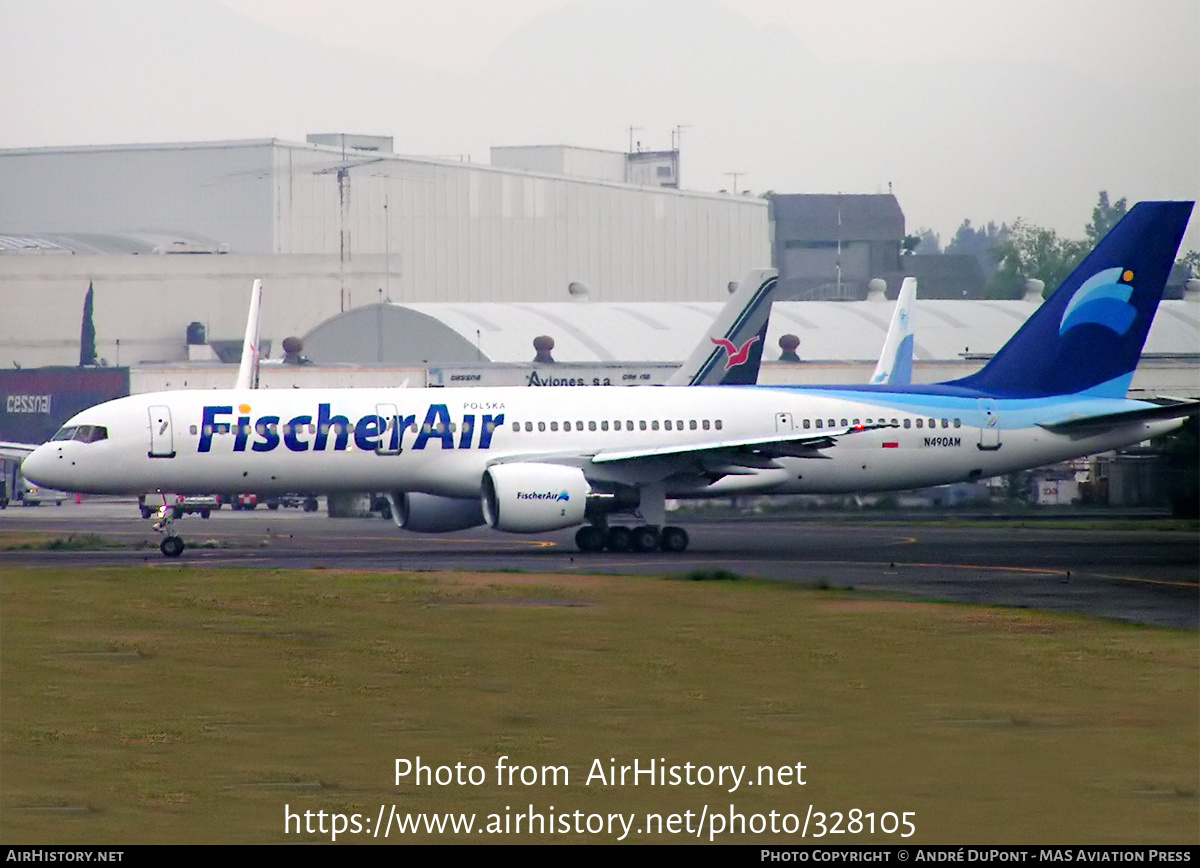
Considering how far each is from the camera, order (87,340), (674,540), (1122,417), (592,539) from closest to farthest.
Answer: (674,540), (592,539), (1122,417), (87,340)

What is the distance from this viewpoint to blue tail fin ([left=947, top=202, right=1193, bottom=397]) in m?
43.3

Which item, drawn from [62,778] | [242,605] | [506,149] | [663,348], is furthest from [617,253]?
[62,778]

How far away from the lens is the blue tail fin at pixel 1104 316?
43281mm

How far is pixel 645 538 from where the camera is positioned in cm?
4059

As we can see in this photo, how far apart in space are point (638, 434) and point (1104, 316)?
1162 centimetres

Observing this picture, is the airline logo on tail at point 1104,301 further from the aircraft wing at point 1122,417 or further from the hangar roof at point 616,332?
the hangar roof at point 616,332

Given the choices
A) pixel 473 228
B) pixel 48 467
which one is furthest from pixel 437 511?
pixel 473 228

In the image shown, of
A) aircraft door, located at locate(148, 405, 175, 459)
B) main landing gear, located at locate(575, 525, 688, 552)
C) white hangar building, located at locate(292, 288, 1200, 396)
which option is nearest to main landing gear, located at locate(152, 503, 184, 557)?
aircraft door, located at locate(148, 405, 175, 459)

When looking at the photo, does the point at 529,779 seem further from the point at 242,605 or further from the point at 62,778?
the point at 242,605

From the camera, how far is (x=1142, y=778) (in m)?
14.7

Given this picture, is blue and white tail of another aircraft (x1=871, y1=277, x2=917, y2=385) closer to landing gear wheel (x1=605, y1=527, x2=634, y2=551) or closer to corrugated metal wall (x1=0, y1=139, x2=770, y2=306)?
landing gear wheel (x1=605, y1=527, x2=634, y2=551)

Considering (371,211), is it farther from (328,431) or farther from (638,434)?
(328,431)

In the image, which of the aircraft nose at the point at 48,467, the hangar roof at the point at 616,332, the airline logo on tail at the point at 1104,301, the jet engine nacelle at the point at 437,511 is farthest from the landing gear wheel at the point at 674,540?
the hangar roof at the point at 616,332

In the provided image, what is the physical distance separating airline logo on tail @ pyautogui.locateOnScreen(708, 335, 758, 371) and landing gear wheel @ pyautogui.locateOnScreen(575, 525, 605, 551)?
→ 16.4m
